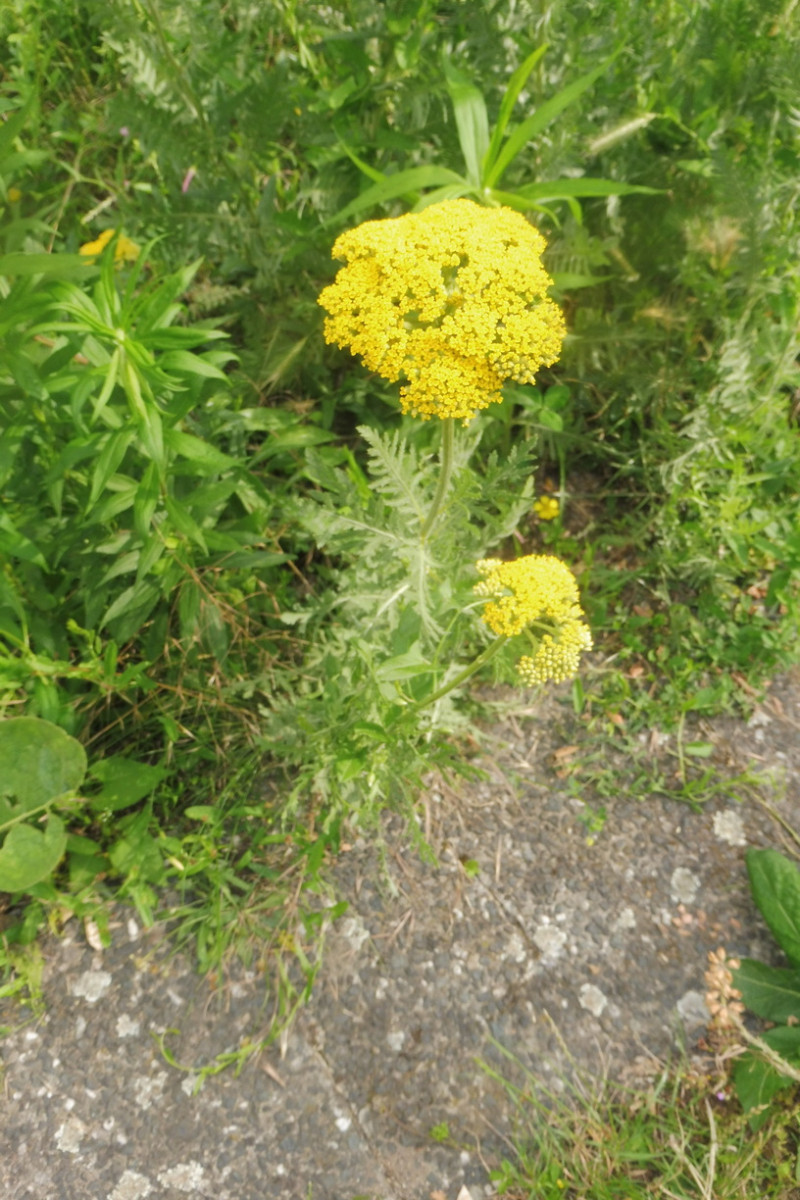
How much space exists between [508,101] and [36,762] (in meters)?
2.07

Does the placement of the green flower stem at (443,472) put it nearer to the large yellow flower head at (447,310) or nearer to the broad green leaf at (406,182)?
the large yellow flower head at (447,310)

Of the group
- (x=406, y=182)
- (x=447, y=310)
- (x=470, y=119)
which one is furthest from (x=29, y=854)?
(x=470, y=119)

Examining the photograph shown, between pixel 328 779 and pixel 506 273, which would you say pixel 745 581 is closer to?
pixel 328 779

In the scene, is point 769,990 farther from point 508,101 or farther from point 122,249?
point 122,249

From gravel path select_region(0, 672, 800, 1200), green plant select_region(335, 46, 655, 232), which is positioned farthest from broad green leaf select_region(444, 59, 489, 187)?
gravel path select_region(0, 672, 800, 1200)

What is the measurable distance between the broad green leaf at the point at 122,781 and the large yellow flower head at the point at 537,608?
1.19 meters

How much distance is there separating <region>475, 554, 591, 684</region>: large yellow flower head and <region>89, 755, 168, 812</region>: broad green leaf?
1.19 m

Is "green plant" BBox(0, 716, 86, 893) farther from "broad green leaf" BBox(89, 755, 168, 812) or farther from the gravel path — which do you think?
the gravel path

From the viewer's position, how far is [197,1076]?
224cm

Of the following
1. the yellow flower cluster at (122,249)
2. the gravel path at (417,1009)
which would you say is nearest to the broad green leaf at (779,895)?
the gravel path at (417,1009)

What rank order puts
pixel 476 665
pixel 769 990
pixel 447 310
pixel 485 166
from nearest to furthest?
pixel 447 310, pixel 476 665, pixel 485 166, pixel 769 990

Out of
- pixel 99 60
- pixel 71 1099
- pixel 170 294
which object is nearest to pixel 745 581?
pixel 170 294

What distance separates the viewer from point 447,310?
1450 mm

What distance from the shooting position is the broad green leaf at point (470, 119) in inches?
78.9
